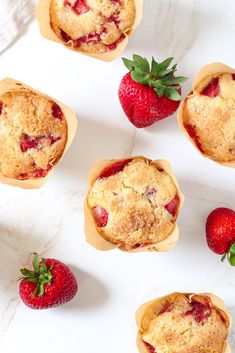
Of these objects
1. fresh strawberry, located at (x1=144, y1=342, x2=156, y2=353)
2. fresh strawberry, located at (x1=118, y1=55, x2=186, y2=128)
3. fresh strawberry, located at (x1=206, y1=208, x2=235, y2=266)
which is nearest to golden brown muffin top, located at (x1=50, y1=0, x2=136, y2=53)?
fresh strawberry, located at (x1=118, y1=55, x2=186, y2=128)

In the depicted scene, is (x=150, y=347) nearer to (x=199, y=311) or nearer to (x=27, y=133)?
(x=199, y=311)

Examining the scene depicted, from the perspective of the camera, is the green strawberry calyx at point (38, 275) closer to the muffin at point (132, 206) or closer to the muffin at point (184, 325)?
the muffin at point (132, 206)

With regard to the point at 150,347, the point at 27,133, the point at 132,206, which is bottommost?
the point at 150,347

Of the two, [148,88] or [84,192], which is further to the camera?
[84,192]

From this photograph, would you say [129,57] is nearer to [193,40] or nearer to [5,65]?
[193,40]

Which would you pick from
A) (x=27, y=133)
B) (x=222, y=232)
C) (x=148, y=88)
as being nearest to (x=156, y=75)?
(x=148, y=88)

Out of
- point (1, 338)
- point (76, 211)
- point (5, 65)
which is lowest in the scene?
point (1, 338)

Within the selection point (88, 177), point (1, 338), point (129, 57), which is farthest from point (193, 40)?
point (1, 338)

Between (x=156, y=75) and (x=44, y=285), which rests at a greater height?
(x=156, y=75)
